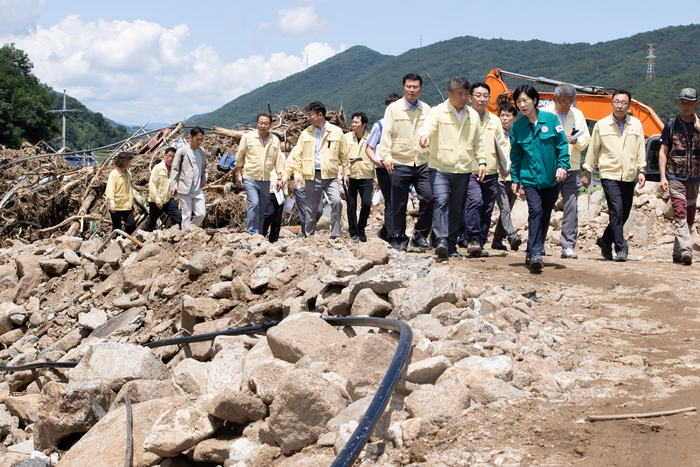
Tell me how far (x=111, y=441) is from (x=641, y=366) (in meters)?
3.26

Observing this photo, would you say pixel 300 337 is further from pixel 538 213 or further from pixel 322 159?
pixel 322 159

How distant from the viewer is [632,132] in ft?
21.1

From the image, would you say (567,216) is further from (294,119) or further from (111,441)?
(294,119)

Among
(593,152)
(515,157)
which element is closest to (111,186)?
(515,157)

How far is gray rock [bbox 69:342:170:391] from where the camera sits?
14.0 feet

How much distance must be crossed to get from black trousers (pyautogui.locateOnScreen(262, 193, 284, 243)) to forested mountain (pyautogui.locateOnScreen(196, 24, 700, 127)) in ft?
152

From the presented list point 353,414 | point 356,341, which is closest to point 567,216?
point 356,341

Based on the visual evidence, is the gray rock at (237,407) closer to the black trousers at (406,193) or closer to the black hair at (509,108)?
the black trousers at (406,193)

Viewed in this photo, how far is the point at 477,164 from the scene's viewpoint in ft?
19.7

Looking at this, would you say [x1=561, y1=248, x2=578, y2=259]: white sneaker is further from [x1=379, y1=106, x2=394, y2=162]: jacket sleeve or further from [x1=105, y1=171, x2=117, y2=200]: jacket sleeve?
[x1=105, y1=171, x2=117, y2=200]: jacket sleeve

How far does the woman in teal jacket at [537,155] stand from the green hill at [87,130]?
79.2 m

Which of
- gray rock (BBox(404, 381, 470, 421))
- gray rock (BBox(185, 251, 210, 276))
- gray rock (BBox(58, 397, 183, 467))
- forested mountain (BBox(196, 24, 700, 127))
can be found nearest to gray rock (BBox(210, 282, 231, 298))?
gray rock (BBox(185, 251, 210, 276))

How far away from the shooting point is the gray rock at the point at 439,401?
262cm

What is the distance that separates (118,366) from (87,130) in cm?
→ 9567
